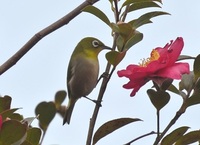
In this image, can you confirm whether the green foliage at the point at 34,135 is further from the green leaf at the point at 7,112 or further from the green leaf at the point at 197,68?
the green leaf at the point at 197,68

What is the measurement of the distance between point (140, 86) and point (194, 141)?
202 millimetres

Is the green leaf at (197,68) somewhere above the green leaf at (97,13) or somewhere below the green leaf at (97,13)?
below

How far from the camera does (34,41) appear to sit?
5.72ft

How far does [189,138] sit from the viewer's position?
4.66 ft

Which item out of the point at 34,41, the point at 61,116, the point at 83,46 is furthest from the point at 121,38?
the point at 83,46

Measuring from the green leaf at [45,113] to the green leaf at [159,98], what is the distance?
2.53ft

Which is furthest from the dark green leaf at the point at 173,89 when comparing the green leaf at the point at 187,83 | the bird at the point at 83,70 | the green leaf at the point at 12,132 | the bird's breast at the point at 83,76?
the bird's breast at the point at 83,76

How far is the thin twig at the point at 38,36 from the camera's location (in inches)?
66.9

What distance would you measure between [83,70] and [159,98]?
1626mm

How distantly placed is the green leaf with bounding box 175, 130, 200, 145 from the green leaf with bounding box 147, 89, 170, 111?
101 millimetres

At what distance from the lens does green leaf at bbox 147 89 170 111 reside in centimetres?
141

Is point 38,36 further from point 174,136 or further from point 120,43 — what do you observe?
point 174,136

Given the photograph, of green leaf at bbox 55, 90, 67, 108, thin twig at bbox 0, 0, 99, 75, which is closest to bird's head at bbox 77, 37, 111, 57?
green leaf at bbox 55, 90, 67, 108

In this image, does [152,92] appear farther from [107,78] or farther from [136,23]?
[136,23]
